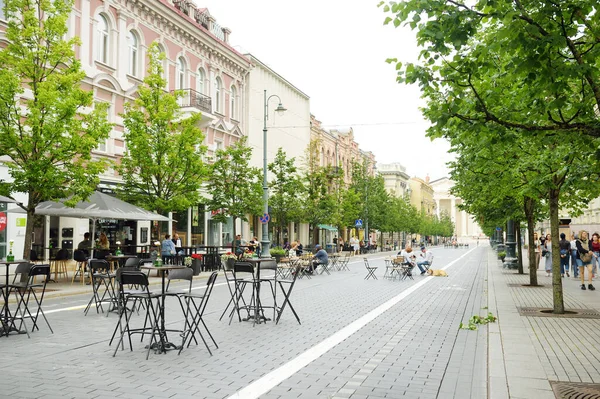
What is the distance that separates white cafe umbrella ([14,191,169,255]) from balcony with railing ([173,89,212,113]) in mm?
11996

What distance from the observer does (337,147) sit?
6369 centimetres

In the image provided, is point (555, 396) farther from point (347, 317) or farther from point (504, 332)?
point (347, 317)

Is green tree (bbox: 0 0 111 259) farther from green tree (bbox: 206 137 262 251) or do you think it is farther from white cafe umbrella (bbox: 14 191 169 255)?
green tree (bbox: 206 137 262 251)

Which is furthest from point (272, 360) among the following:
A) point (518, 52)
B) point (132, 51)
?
point (132, 51)

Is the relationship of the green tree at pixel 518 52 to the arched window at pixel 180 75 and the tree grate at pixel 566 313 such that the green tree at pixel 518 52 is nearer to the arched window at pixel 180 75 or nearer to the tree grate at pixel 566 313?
the tree grate at pixel 566 313

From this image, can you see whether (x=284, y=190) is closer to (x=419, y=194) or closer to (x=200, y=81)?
(x=200, y=81)

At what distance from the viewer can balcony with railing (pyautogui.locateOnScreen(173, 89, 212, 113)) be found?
31.0 meters

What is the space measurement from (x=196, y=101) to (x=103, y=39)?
6.77 m

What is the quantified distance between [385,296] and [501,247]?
28.5m

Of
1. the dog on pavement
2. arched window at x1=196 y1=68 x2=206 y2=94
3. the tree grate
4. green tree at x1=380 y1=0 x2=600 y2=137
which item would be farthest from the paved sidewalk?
arched window at x1=196 y1=68 x2=206 y2=94

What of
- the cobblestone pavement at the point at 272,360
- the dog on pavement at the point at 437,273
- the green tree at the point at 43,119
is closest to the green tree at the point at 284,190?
the dog on pavement at the point at 437,273

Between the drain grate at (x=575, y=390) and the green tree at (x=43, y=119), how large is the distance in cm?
1304

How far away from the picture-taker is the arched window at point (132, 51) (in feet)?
90.9

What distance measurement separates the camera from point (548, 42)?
5.82 meters
